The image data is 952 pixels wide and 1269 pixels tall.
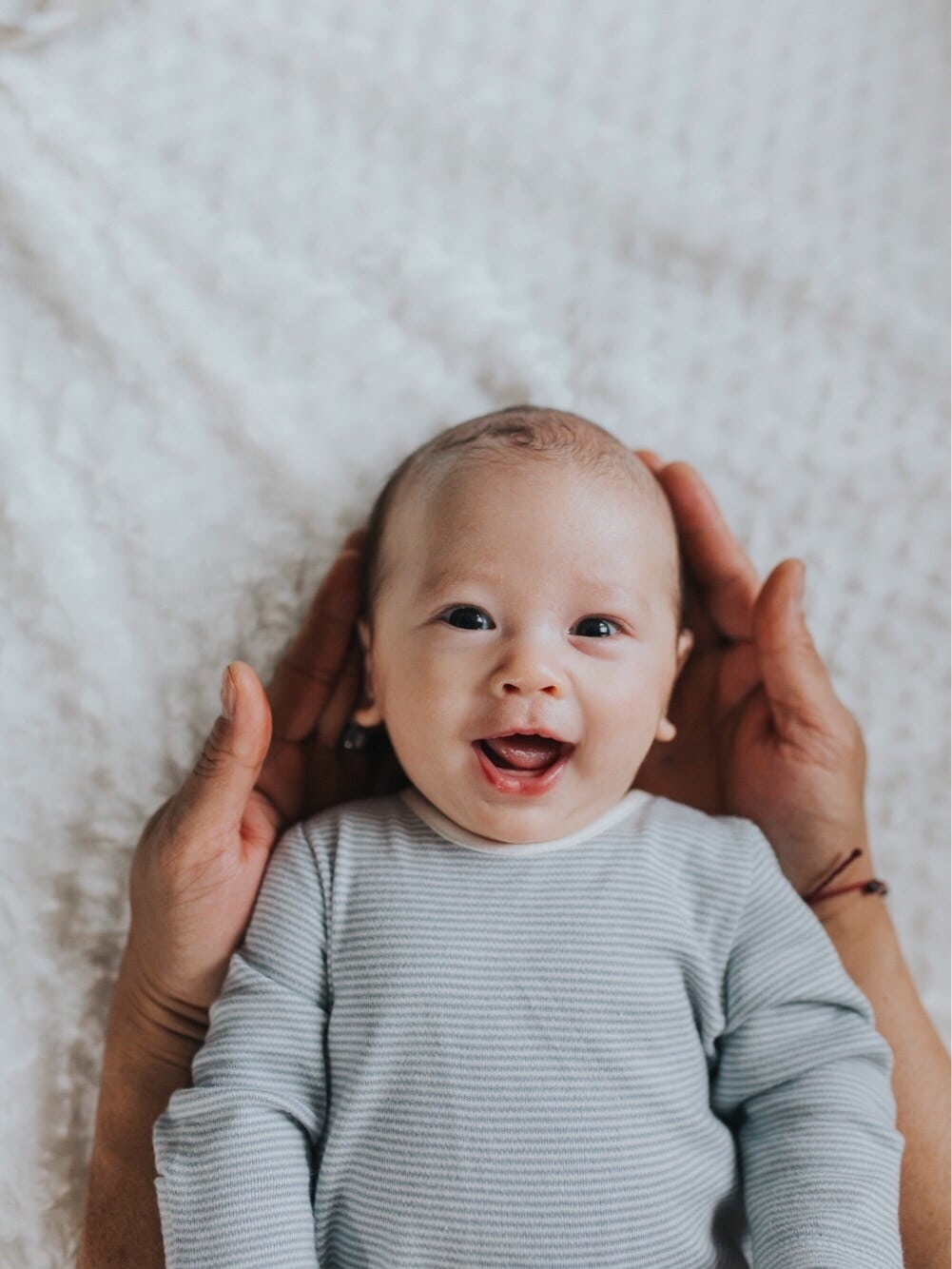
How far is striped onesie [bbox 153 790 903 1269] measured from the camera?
1.18 m

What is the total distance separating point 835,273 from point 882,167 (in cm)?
17

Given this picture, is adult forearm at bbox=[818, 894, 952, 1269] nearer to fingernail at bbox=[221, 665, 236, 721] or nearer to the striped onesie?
the striped onesie

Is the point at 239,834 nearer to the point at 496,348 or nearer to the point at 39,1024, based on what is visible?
the point at 39,1024

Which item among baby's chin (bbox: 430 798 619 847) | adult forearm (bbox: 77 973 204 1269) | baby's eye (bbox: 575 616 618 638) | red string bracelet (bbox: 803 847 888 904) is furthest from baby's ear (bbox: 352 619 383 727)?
red string bracelet (bbox: 803 847 888 904)

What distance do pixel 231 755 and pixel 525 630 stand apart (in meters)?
0.31

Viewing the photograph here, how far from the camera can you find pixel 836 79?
1.74 m

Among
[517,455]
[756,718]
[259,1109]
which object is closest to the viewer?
[259,1109]

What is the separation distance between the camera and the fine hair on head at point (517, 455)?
1.31 meters

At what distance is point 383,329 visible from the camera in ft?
5.31

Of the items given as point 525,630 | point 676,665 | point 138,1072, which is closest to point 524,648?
point 525,630

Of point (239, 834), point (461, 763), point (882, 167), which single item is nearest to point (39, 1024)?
point (239, 834)

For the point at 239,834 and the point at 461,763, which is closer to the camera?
the point at 461,763

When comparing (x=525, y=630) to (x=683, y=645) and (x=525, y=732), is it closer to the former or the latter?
(x=525, y=732)

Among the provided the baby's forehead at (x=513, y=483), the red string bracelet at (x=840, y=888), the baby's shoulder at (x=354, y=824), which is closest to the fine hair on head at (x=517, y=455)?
the baby's forehead at (x=513, y=483)
